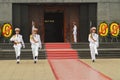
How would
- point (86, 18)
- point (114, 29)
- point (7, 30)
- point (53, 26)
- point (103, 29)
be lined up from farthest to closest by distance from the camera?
point (53, 26) < point (86, 18) < point (103, 29) < point (114, 29) < point (7, 30)

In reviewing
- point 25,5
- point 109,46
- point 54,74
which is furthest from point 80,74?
point 25,5

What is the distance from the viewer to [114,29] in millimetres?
35344

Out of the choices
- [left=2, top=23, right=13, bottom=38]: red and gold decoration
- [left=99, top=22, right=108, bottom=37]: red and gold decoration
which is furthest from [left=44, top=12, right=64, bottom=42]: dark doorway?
[left=2, top=23, right=13, bottom=38]: red and gold decoration

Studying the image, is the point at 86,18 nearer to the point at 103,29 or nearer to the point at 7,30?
the point at 103,29

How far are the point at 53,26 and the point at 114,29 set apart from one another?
26.6ft

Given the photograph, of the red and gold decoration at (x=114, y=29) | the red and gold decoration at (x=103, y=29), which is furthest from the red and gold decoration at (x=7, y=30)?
the red and gold decoration at (x=114, y=29)

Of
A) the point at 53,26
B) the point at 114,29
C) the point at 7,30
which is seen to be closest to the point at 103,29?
the point at 114,29

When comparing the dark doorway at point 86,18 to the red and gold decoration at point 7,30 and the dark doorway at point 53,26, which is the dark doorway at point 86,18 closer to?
the dark doorway at point 53,26

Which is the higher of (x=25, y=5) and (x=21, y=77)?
(x=25, y=5)

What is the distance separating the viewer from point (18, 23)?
3788 centimetres

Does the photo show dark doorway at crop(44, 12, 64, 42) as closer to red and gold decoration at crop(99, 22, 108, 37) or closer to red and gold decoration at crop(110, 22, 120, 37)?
red and gold decoration at crop(99, 22, 108, 37)

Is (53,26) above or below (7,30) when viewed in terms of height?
above

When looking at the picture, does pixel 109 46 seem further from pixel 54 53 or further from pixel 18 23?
pixel 18 23

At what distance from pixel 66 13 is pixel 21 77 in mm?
23829
